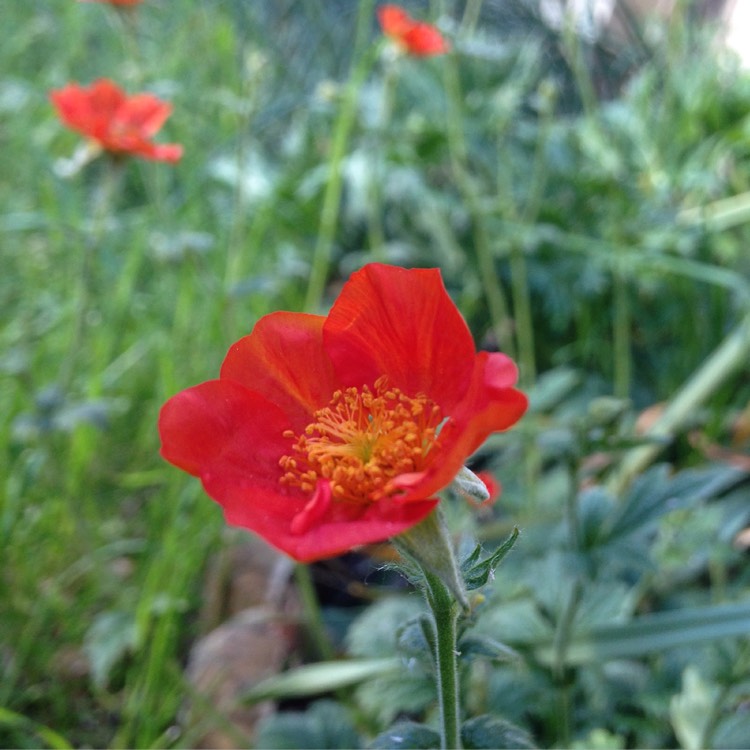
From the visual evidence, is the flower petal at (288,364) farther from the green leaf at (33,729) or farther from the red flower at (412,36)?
the red flower at (412,36)

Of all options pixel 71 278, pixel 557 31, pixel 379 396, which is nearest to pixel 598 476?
pixel 379 396

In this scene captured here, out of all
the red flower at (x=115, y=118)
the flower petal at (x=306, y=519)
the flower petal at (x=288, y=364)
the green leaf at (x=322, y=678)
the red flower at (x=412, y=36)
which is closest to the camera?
the flower petal at (x=306, y=519)

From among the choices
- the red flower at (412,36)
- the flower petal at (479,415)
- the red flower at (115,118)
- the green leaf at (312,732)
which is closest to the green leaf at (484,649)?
the flower petal at (479,415)

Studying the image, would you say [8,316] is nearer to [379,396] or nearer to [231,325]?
[231,325]

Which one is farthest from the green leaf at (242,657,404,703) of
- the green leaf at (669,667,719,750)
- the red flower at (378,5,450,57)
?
the red flower at (378,5,450,57)

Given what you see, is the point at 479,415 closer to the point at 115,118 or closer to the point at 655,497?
the point at 655,497

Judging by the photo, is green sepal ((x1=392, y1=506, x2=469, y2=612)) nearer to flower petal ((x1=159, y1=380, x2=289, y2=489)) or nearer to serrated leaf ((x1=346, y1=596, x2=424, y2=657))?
flower petal ((x1=159, y1=380, x2=289, y2=489))
